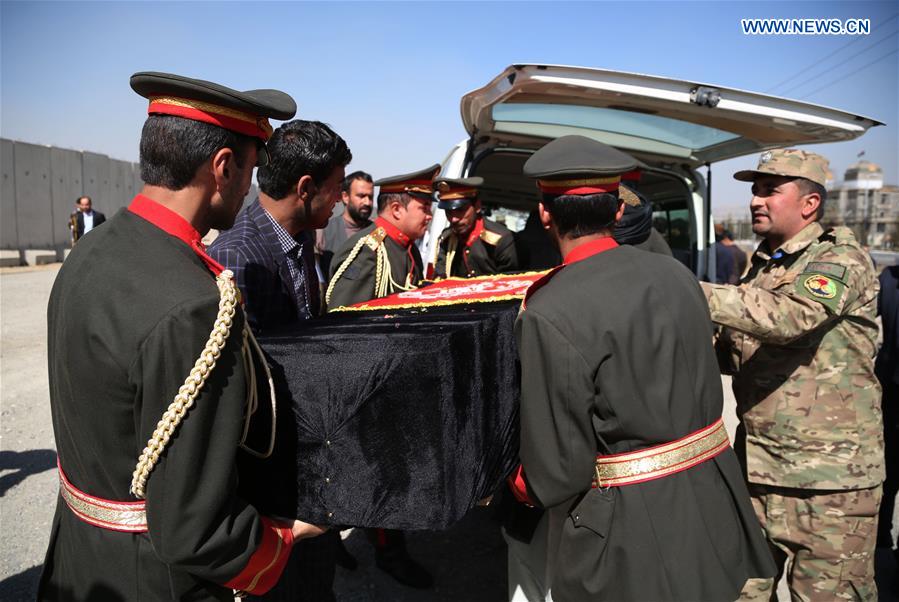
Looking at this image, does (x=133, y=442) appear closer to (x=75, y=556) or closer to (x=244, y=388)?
(x=244, y=388)

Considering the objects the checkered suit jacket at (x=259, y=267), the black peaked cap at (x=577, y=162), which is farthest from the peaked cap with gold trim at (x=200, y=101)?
the black peaked cap at (x=577, y=162)

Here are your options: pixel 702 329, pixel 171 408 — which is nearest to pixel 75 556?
pixel 171 408

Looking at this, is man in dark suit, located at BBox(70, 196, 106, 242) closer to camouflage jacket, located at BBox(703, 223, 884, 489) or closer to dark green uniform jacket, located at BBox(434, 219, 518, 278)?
dark green uniform jacket, located at BBox(434, 219, 518, 278)

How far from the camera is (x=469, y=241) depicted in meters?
4.77

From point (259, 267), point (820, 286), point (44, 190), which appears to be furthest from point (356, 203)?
point (44, 190)

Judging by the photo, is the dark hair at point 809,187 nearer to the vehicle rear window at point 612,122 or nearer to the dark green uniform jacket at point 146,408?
the vehicle rear window at point 612,122

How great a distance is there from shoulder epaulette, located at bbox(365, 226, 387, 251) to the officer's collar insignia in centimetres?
207

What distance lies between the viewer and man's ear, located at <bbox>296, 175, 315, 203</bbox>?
211 centimetres

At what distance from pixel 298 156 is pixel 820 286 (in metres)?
1.98

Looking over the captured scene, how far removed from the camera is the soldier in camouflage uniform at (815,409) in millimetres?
2334

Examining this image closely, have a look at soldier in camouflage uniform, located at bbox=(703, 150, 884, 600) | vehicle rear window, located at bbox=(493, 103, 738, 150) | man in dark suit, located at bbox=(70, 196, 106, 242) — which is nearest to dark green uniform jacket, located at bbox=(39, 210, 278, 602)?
soldier in camouflage uniform, located at bbox=(703, 150, 884, 600)

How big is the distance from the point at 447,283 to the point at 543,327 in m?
1.66

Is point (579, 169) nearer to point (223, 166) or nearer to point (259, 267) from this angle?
point (223, 166)

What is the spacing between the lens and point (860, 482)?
7.71 feet
